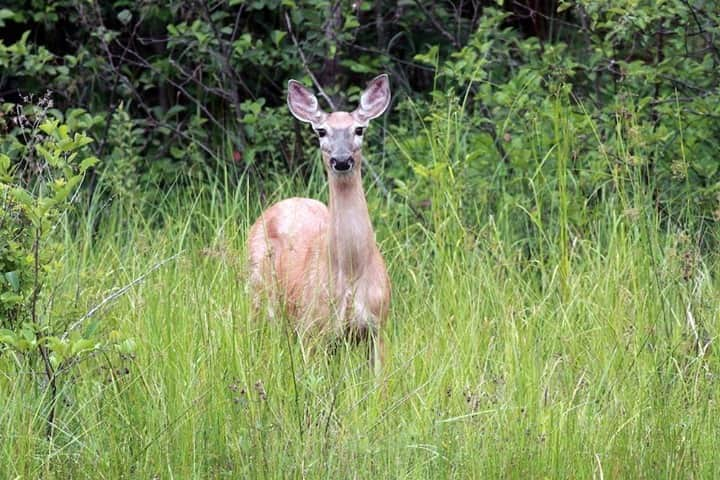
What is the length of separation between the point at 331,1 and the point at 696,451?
4246 millimetres

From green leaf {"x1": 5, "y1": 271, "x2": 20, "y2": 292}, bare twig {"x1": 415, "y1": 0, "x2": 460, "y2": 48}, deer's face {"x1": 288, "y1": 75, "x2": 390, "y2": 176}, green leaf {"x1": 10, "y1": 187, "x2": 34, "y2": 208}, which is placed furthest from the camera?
bare twig {"x1": 415, "y1": 0, "x2": 460, "y2": 48}

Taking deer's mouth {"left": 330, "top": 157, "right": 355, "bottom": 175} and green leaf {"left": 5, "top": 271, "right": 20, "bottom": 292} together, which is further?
deer's mouth {"left": 330, "top": 157, "right": 355, "bottom": 175}

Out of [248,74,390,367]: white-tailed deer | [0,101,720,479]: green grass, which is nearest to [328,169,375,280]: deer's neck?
[248,74,390,367]: white-tailed deer

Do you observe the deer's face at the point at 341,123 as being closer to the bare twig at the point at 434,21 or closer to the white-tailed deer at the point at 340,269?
the white-tailed deer at the point at 340,269

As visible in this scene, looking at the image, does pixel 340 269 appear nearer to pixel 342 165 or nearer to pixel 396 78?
pixel 342 165

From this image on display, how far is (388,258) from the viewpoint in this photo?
6707mm

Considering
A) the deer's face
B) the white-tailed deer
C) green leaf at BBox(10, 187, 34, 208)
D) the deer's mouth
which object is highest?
green leaf at BBox(10, 187, 34, 208)

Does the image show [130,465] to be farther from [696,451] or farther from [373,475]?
[696,451]

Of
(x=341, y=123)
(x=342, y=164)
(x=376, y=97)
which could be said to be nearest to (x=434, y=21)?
(x=376, y=97)

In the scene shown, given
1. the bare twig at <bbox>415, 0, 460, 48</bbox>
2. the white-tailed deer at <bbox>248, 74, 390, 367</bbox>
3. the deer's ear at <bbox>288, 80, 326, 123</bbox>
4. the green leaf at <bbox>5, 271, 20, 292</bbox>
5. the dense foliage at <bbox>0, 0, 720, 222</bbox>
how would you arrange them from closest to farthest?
the green leaf at <bbox>5, 271, 20, 292</bbox>, the white-tailed deer at <bbox>248, 74, 390, 367</bbox>, the deer's ear at <bbox>288, 80, 326, 123</bbox>, the dense foliage at <bbox>0, 0, 720, 222</bbox>, the bare twig at <bbox>415, 0, 460, 48</bbox>

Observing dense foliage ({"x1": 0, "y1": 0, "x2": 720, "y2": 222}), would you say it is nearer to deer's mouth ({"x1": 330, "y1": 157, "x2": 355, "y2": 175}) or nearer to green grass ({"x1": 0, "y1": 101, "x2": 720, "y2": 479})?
green grass ({"x1": 0, "y1": 101, "x2": 720, "y2": 479})

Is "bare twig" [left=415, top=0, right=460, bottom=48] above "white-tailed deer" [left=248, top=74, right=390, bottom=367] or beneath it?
above

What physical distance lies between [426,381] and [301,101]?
77.2 inches

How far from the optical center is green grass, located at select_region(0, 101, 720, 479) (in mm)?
4121
